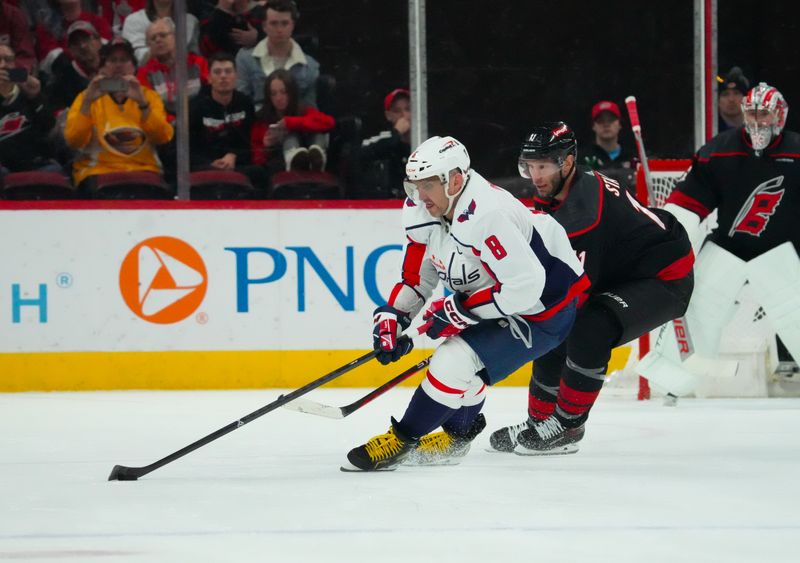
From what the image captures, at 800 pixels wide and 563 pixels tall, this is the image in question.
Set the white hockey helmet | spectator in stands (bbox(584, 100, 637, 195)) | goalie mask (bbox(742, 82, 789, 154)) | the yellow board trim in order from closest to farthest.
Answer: the white hockey helmet, goalie mask (bbox(742, 82, 789, 154)), the yellow board trim, spectator in stands (bbox(584, 100, 637, 195))

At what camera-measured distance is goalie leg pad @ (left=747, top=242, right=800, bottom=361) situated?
188 inches

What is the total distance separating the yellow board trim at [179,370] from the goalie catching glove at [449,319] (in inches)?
87.5

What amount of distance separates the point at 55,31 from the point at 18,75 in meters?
0.26

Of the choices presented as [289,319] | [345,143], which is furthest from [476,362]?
[345,143]

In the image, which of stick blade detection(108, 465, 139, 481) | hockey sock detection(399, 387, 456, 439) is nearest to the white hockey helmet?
hockey sock detection(399, 387, 456, 439)

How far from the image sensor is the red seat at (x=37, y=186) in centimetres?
571

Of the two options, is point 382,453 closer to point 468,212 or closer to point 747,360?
point 468,212

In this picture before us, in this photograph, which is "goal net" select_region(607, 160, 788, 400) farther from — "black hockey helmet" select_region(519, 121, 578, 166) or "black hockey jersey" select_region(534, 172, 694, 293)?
"black hockey helmet" select_region(519, 121, 578, 166)

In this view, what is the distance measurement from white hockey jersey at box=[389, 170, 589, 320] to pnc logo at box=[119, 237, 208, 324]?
225cm

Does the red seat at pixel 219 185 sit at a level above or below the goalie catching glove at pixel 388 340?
above

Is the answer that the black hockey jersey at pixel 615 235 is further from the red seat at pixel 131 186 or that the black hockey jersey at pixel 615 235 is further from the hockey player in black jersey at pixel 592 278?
the red seat at pixel 131 186

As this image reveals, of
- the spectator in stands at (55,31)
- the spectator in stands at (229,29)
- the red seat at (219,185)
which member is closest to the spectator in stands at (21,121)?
the spectator in stands at (55,31)

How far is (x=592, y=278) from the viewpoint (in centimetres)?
363

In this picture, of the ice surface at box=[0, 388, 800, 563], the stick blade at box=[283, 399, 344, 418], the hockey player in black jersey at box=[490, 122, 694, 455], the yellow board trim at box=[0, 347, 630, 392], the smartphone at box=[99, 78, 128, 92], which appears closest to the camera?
the ice surface at box=[0, 388, 800, 563]
